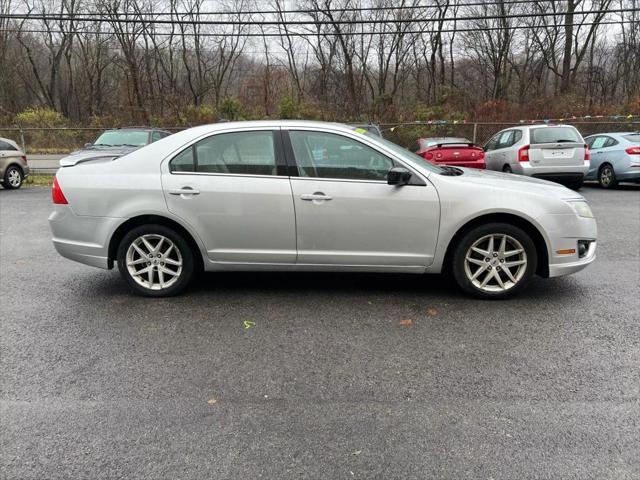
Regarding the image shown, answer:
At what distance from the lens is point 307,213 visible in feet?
14.3

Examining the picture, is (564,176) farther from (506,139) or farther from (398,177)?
(398,177)

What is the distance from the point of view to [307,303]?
448 cm

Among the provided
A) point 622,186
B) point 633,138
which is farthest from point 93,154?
point 622,186

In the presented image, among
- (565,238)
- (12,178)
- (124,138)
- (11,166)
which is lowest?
(565,238)

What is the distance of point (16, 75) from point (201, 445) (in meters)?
44.2

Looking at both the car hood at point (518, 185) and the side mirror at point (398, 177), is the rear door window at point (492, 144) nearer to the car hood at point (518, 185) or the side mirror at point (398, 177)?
the car hood at point (518, 185)

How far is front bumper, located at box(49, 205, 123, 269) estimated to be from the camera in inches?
179

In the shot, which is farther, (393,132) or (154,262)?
(393,132)

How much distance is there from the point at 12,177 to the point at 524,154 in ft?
45.3

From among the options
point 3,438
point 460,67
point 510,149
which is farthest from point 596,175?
point 460,67

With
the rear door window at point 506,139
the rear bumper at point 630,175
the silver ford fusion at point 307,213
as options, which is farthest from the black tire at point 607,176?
the silver ford fusion at point 307,213

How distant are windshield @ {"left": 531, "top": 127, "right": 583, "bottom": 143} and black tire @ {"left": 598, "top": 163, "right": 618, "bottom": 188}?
1856mm

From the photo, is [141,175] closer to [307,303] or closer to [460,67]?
[307,303]

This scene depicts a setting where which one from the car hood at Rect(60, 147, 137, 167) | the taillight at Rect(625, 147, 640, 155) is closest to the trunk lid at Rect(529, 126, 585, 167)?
the taillight at Rect(625, 147, 640, 155)
